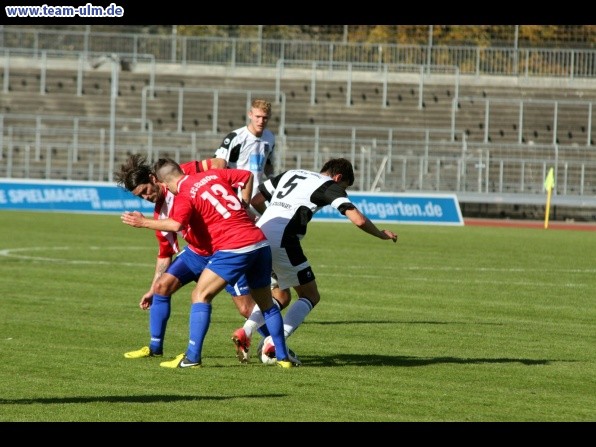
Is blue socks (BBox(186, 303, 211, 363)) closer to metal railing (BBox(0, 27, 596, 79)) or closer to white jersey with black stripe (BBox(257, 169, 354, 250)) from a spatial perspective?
white jersey with black stripe (BBox(257, 169, 354, 250))

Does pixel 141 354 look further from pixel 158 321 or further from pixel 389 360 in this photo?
pixel 389 360

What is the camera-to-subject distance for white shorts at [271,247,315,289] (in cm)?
1059

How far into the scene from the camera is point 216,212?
9844 mm

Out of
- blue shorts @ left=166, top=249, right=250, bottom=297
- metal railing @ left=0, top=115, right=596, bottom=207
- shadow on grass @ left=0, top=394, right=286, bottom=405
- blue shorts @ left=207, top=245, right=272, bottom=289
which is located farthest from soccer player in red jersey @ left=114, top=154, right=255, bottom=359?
metal railing @ left=0, top=115, right=596, bottom=207

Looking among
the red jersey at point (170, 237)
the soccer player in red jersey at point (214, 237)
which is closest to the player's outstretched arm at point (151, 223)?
the soccer player in red jersey at point (214, 237)

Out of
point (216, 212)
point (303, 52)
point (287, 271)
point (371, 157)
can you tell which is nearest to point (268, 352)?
Answer: point (287, 271)

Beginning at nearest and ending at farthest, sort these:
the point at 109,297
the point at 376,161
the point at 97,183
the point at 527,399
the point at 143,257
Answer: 1. the point at 527,399
2. the point at 109,297
3. the point at 143,257
4. the point at 97,183
5. the point at 376,161

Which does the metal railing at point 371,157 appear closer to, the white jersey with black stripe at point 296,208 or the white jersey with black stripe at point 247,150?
the white jersey with black stripe at point 247,150

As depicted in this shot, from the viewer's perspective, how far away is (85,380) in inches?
365

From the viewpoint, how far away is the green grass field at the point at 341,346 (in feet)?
27.2

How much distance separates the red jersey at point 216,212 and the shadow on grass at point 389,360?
1350 mm

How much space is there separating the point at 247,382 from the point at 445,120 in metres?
35.5

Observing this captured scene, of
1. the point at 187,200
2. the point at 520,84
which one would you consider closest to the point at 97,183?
the point at 520,84
